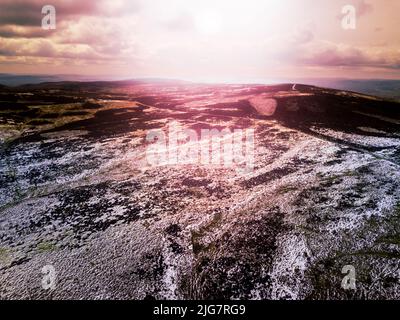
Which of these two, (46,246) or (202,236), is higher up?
(202,236)

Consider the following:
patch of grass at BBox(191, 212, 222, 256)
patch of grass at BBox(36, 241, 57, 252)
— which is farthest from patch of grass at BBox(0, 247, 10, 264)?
patch of grass at BBox(191, 212, 222, 256)

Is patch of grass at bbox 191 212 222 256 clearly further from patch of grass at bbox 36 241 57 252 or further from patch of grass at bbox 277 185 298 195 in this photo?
patch of grass at bbox 36 241 57 252

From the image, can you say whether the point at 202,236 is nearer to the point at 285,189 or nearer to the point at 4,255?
the point at 285,189

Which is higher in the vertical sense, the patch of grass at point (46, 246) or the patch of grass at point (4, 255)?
the patch of grass at point (46, 246)

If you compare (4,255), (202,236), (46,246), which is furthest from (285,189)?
(4,255)

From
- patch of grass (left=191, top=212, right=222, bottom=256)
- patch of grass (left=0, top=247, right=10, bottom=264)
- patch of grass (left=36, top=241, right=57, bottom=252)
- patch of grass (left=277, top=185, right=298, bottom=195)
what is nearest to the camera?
patch of grass (left=0, top=247, right=10, bottom=264)

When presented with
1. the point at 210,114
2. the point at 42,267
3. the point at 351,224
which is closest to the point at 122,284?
the point at 42,267

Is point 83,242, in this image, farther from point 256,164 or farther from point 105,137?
point 105,137

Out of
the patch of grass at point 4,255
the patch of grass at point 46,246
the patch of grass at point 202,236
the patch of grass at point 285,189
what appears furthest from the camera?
the patch of grass at point 285,189

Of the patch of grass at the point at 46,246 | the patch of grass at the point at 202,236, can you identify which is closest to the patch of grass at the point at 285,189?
the patch of grass at the point at 202,236

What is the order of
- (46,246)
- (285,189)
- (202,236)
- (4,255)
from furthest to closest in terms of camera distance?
(285,189), (202,236), (46,246), (4,255)

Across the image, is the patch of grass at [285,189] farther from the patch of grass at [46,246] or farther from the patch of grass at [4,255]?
the patch of grass at [4,255]
